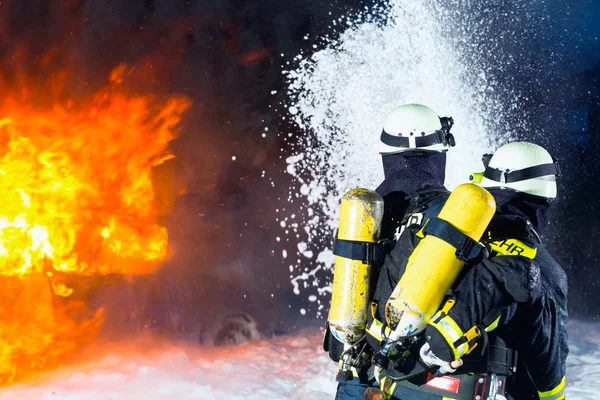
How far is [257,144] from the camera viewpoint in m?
13.4

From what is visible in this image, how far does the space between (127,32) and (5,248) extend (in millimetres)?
5996

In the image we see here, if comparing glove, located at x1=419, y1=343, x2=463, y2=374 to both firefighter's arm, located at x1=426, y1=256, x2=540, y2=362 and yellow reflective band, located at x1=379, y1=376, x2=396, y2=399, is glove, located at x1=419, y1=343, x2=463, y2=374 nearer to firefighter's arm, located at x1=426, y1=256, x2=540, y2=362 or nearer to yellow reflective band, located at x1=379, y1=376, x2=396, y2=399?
firefighter's arm, located at x1=426, y1=256, x2=540, y2=362

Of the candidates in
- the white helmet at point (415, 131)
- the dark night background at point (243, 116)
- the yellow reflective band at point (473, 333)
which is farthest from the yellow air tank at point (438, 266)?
the dark night background at point (243, 116)

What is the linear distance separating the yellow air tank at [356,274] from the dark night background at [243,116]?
8130 millimetres

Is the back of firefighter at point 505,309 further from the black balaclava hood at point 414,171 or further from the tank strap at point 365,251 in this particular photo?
→ the black balaclava hood at point 414,171

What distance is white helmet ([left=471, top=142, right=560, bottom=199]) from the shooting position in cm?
287

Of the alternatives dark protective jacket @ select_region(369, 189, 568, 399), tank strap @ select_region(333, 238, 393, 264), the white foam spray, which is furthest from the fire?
dark protective jacket @ select_region(369, 189, 568, 399)

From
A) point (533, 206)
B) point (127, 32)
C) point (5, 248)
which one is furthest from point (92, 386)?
point (127, 32)

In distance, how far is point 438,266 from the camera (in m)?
2.32

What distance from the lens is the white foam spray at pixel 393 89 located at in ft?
37.2

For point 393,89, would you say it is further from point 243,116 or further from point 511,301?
point 511,301

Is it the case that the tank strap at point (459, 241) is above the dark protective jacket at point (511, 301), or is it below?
above

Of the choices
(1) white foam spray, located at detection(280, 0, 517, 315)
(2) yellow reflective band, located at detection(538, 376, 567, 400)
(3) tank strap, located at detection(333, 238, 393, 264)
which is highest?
(1) white foam spray, located at detection(280, 0, 517, 315)

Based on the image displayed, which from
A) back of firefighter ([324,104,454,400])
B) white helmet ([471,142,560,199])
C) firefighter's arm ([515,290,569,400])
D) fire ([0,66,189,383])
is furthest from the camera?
fire ([0,66,189,383])
